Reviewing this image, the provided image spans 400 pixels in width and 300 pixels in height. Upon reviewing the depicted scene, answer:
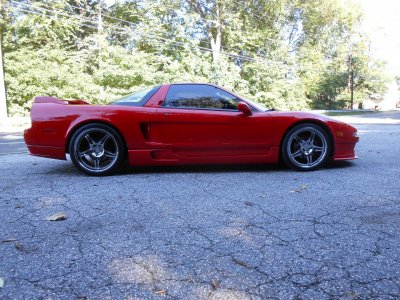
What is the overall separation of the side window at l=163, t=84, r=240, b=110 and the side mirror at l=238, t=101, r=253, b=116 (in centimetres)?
14

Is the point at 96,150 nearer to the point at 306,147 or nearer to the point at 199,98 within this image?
the point at 199,98

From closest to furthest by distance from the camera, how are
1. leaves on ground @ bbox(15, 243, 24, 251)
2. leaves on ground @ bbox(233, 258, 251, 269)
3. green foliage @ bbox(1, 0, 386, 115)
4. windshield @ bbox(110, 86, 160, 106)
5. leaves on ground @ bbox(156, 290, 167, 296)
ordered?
leaves on ground @ bbox(156, 290, 167, 296) → leaves on ground @ bbox(233, 258, 251, 269) → leaves on ground @ bbox(15, 243, 24, 251) → windshield @ bbox(110, 86, 160, 106) → green foliage @ bbox(1, 0, 386, 115)

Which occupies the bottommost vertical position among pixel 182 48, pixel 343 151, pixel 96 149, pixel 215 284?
pixel 215 284

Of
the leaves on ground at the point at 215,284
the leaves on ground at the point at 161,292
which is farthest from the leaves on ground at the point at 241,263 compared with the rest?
the leaves on ground at the point at 161,292

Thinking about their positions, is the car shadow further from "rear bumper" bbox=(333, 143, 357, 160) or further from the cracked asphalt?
"rear bumper" bbox=(333, 143, 357, 160)

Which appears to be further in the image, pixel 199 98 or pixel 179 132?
pixel 199 98

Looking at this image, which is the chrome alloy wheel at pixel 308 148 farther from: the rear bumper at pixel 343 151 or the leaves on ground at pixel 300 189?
the leaves on ground at pixel 300 189

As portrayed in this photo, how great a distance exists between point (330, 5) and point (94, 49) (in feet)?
81.1

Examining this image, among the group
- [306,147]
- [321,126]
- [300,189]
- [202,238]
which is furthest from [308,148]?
[202,238]

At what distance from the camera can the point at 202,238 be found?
2314 mm

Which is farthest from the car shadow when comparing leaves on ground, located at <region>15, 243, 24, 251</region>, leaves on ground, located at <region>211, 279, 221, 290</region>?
leaves on ground, located at <region>211, 279, 221, 290</region>

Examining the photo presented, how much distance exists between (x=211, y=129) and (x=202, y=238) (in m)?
2.21

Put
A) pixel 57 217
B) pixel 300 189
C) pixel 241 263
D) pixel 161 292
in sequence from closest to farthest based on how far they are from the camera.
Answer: pixel 161 292 → pixel 241 263 → pixel 57 217 → pixel 300 189

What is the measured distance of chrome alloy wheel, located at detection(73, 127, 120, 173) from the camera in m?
4.29
